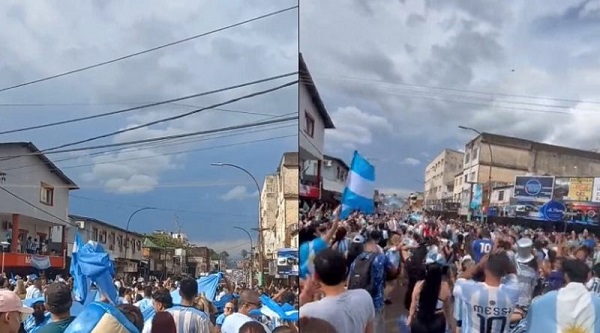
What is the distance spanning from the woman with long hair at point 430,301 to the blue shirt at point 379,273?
85 millimetres

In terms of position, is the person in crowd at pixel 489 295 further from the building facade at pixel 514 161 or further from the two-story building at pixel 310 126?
the two-story building at pixel 310 126

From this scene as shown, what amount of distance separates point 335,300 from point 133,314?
24.6 inches

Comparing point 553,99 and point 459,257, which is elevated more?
point 553,99

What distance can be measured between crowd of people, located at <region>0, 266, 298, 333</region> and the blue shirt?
24 cm

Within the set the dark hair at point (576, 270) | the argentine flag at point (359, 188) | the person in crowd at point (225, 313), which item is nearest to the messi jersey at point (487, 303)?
the dark hair at point (576, 270)

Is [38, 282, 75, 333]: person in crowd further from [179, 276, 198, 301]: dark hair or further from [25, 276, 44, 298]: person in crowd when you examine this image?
[179, 276, 198, 301]: dark hair

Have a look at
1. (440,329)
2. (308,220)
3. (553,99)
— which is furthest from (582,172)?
(308,220)

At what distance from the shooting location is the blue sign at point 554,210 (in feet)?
4.87

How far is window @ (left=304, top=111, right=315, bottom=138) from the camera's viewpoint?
4.88ft

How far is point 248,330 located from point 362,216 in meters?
0.51

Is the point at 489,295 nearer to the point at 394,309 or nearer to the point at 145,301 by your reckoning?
the point at 394,309

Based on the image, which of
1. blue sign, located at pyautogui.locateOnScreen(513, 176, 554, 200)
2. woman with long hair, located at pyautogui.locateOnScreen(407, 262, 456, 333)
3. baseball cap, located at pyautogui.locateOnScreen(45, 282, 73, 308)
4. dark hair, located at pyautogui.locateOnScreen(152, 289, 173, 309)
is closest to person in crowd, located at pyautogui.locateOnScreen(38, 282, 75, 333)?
baseball cap, located at pyautogui.locateOnScreen(45, 282, 73, 308)

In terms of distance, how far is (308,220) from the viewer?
4.70 ft

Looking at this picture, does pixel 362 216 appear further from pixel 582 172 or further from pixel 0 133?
pixel 0 133
